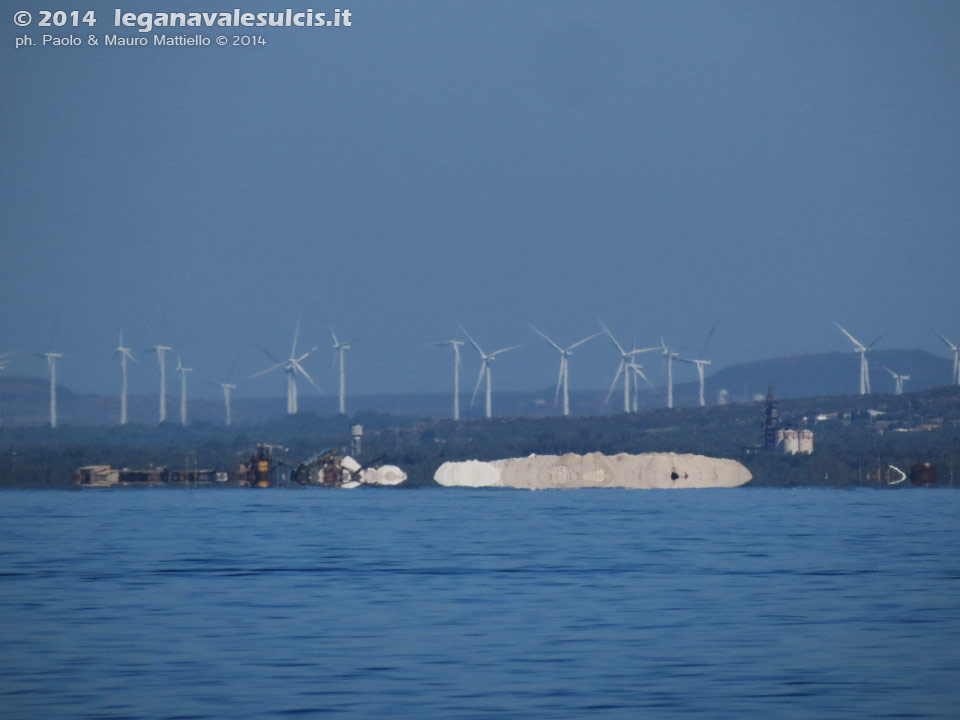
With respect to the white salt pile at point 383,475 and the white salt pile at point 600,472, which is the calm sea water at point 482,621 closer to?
the white salt pile at point 600,472

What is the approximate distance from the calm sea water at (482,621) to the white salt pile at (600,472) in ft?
274

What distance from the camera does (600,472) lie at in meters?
177

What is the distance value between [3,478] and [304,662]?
135799mm

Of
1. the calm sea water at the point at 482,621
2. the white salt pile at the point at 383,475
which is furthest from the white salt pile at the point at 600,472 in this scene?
the calm sea water at the point at 482,621

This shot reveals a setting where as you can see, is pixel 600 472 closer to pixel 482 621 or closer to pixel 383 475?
pixel 383 475

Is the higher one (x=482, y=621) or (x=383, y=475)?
(x=383, y=475)

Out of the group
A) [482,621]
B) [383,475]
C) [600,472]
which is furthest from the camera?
[383,475]

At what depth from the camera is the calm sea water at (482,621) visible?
32438 mm

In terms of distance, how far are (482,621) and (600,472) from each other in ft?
438

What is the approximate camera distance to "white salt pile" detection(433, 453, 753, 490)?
17200 cm

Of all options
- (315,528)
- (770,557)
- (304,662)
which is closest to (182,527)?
(315,528)

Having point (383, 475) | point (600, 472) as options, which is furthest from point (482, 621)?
point (383, 475)

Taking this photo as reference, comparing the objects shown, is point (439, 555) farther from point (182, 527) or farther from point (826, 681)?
point (826, 681)

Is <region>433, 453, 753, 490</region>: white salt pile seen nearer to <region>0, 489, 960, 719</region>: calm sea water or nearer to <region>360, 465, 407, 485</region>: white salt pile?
<region>360, 465, 407, 485</region>: white salt pile
